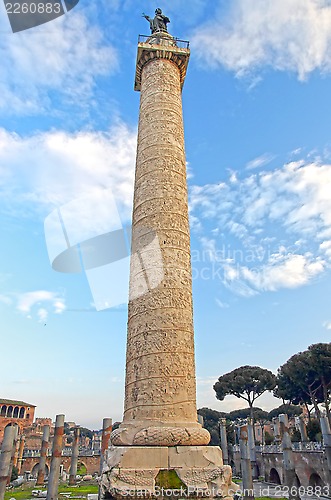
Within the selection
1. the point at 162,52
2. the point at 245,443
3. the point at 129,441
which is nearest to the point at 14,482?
the point at 245,443

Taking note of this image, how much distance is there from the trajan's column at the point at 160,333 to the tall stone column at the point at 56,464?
7745 millimetres

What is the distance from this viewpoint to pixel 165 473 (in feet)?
17.2

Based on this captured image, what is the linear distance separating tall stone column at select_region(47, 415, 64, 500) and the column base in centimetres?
814

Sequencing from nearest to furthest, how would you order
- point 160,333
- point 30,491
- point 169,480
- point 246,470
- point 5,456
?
point 169,480, point 160,333, point 5,456, point 246,470, point 30,491

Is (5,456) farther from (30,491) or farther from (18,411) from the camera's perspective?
(18,411)

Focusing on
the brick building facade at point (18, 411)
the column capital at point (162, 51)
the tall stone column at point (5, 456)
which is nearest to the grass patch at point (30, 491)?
the tall stone column at point (5, 456)

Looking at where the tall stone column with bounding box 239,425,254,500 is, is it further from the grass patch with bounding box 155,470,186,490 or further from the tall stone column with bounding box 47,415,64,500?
the grass patch with bounding box 155,470,186,490

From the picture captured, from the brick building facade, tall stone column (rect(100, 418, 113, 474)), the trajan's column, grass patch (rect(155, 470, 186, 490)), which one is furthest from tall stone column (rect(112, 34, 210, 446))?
the brick building facade

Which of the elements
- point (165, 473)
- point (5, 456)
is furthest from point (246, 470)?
point (165, 473)

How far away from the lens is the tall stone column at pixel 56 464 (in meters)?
11.7

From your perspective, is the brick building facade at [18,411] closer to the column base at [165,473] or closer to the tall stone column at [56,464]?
the tall stone column at [56,464]

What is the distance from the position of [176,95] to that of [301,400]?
33580 millimetres

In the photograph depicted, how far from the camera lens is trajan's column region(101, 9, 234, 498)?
530 cm

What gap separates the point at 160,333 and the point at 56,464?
9.44 m
